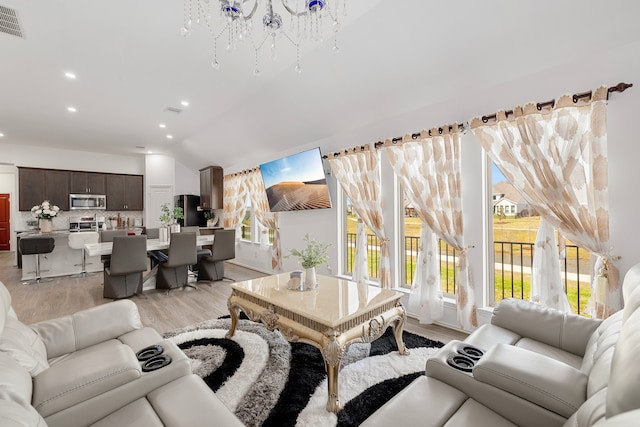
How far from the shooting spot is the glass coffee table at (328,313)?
1.86m

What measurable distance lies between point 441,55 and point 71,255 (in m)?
7.24

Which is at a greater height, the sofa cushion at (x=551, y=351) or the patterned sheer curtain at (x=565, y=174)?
the patterned sheer curtain at (x=565, y=174)

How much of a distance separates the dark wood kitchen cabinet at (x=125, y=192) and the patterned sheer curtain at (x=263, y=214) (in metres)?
3.78

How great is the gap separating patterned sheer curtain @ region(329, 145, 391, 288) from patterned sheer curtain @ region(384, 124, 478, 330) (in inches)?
15.1

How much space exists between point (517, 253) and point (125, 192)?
8.93m

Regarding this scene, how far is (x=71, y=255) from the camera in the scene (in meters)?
5.64

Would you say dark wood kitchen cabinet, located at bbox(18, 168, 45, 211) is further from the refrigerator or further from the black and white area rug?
the black and white area rug

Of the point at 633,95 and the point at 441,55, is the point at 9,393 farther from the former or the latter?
the point at 633,95

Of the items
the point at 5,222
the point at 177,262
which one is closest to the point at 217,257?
the point at 177,262

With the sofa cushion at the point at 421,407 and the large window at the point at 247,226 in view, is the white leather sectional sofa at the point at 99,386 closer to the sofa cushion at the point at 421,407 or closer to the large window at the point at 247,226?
the sofa cushion at the point at 421,407

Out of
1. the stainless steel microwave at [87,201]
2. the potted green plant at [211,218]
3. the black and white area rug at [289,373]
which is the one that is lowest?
the black and white area rug at [289,373]

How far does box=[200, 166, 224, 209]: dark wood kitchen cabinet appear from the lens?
23.7 feet

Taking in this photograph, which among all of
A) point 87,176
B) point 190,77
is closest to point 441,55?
point 190,77

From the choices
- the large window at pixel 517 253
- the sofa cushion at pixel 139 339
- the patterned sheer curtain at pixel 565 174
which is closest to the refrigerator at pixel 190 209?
the sofa cushion at pixel 139 339
